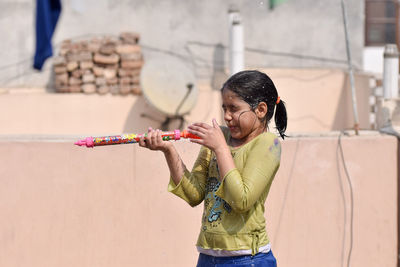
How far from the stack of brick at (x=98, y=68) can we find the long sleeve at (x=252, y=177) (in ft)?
22.3

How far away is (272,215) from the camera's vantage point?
3.44m

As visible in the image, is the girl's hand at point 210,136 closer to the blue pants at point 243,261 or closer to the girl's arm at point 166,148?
the girl's arm at point 166,148

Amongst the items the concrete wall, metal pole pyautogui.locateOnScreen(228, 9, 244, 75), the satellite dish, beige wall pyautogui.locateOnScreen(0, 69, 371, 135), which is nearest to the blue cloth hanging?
beige wall pyautogui.locateOnScreen(0, 69, 371, 135)

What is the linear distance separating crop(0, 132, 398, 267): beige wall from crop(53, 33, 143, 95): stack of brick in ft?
17.4

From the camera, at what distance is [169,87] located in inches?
314

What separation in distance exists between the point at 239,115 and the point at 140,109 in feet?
22.2

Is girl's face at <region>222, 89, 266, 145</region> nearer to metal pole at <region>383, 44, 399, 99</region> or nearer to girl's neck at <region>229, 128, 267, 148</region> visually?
girl's neck at <region>229, 128, 267, 148</region>

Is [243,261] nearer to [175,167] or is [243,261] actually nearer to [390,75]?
[175,167]

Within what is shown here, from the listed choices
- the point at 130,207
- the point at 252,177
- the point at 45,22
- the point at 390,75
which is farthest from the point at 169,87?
the point at 252,177

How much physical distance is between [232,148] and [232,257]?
1.17 feet

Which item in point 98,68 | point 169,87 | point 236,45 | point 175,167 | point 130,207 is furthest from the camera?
point 98,68

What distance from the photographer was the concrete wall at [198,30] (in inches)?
376

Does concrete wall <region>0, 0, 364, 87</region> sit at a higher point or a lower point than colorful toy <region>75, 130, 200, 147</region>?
higher

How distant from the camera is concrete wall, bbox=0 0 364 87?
9.54 m
